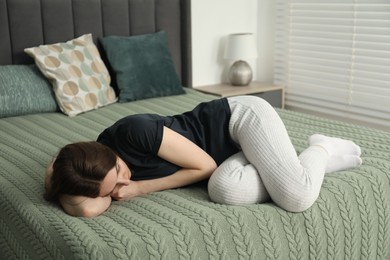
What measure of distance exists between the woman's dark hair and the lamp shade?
7.85ft

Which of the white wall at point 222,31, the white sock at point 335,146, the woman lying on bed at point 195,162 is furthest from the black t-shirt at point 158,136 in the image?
the white wall at point 222,31

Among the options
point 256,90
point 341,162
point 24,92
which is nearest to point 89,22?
point 24,92

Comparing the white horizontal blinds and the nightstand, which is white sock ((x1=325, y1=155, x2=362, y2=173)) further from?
the nightstand

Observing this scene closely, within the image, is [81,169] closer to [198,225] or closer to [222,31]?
[198,225]

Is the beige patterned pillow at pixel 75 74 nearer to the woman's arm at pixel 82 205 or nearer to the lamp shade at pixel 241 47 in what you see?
the lamp shade at pixel 241 47

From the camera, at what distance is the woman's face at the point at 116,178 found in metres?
1.53

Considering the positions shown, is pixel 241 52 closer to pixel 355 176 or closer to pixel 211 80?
pixel 211 80

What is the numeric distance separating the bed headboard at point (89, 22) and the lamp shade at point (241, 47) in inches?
13.0

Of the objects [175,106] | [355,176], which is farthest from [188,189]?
[175,106]

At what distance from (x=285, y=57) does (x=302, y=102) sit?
377 mm

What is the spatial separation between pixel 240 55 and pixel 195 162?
219 centimetres

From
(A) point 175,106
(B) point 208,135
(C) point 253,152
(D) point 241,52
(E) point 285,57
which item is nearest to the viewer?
(C) point 253,152

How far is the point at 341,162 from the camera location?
74.6 inches

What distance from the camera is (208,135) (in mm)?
1854
